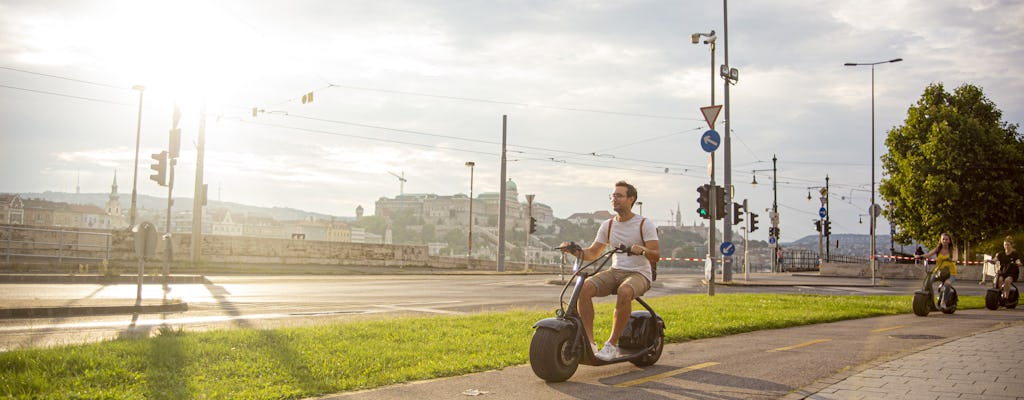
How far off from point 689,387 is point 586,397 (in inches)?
38.5

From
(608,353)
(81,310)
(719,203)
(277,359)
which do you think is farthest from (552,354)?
(719,203)

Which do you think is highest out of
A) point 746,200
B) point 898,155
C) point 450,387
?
point 898,155

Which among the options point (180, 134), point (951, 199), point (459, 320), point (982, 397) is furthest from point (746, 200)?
point (982, 397)

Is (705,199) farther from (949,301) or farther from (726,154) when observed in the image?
(726,154)

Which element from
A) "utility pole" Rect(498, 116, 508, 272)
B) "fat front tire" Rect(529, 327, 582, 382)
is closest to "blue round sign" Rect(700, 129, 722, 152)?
"fat front tire" Rect(529, 327, 582, 382)

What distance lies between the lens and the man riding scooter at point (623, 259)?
6566 millimetres

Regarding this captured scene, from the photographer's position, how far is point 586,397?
218 inches

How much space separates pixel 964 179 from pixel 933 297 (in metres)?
27.0

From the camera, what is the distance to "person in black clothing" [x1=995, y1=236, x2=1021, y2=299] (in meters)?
15.8

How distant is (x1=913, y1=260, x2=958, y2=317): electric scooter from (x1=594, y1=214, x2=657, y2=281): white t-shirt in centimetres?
911

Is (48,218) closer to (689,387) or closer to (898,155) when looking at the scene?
(898,155)

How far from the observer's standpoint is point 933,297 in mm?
13953

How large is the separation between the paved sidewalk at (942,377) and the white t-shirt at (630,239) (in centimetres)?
166

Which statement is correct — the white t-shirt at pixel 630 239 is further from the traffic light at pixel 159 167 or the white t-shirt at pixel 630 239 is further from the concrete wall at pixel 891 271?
the concrete wall at pixel 891 271
